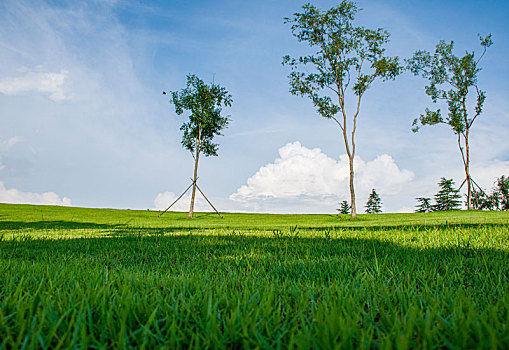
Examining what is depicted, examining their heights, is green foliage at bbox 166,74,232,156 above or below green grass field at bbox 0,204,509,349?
above

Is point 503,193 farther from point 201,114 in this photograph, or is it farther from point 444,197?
point 201,114

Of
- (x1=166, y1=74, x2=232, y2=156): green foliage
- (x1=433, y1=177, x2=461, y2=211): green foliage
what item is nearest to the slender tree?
(x1=433, y1=177, x2=461, y2=211): green foliage

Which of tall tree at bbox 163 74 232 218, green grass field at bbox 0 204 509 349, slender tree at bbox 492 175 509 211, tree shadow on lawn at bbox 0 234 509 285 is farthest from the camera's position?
slender tree at bbox 492 175 509 211

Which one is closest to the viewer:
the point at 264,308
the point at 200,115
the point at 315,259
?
the point at 264,308

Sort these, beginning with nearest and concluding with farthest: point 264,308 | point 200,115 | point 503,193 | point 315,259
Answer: point 264,308
point 315,259
point 200,115
point 503,193

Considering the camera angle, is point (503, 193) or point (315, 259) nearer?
point (315, 259)

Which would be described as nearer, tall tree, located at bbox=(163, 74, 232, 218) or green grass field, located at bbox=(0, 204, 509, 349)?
green grass field, located at bbox=(0, 204, 509, 349)

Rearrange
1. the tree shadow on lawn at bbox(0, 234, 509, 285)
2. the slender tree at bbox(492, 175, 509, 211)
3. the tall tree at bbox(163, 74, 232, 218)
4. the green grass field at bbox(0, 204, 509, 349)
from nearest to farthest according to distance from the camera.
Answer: the green grass field at bbox(0, 204, 509, 349)
the tree shadow on lawn at bbox(0, 234, 509, 285)
the tall tree at bbox(163, 74, 232, 218)
the slender tree at bbox(492, 175, 509, 211)

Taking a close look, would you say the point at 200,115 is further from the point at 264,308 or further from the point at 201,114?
the point at 264,308

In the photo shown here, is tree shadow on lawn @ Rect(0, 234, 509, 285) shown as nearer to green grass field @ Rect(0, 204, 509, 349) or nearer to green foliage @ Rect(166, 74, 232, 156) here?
green grass field @ Rect(0, 204, 509, 349)

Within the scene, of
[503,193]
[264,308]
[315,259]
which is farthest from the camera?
[503,193]

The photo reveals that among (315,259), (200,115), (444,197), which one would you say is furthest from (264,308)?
(444,197)

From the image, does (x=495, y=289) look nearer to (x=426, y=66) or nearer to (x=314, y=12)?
(x=314, y=12)

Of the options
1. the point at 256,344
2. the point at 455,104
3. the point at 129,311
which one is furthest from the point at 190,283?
the point at 455,104
